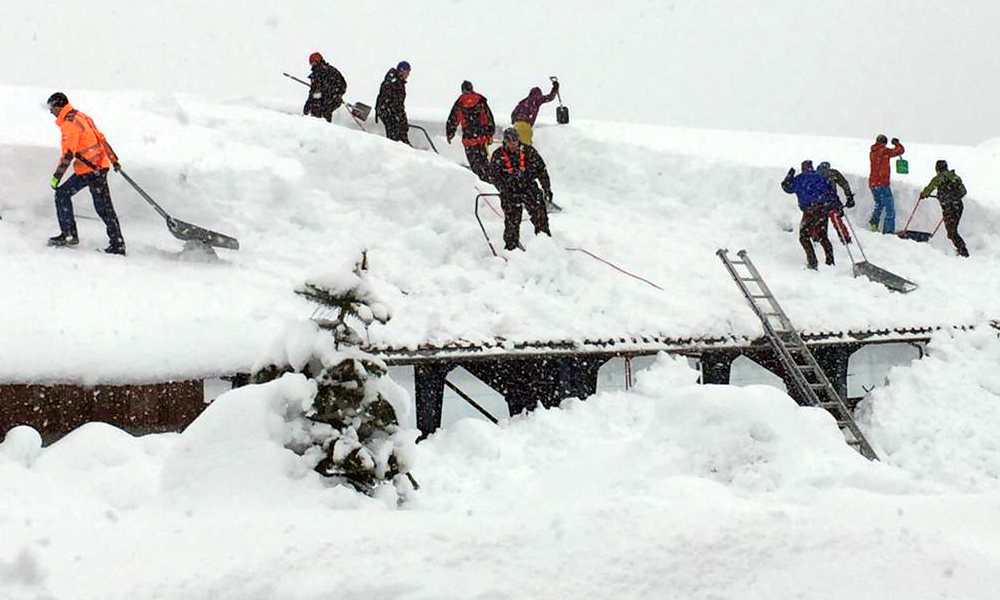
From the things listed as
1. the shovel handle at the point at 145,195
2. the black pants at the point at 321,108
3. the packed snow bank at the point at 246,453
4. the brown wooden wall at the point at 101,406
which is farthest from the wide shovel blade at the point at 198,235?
the black pants at the point at 321,108

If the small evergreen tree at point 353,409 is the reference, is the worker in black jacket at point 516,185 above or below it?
above

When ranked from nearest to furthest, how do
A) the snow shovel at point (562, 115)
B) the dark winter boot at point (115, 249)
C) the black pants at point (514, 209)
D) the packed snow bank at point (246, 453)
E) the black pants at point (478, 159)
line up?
the packed snow bank at point (246, 453), the dark winter boot at point (115, 249), the black pants at point (514, 209), the black pants at point (478, 159), the snow shovel at point (562, 115)

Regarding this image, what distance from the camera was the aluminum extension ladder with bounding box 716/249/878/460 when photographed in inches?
359

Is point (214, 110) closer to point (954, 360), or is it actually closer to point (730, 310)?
point (730, 310)

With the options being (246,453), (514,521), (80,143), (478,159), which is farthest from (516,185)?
(514,521)

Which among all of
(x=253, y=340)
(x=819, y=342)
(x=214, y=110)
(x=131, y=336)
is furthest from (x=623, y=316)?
(x=214, y=110)

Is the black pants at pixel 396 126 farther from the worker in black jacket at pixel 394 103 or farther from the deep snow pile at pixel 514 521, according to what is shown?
the deep snow pile at pixel 514 521

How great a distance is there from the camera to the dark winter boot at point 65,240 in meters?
9.06

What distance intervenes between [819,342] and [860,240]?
15.7 ft

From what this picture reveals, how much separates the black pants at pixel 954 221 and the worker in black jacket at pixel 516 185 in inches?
298

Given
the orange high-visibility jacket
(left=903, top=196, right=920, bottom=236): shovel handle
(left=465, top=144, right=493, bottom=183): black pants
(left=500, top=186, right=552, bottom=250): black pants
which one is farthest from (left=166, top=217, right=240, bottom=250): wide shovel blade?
(left=903, top=196, right=920, bottom=236): shovel handle

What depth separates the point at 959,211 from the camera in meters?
14.2

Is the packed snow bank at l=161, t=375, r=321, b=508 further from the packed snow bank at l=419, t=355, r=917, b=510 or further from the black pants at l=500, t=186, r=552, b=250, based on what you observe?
the black pants at l=500, t=186, r=552, b=250

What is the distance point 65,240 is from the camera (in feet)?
29.9
